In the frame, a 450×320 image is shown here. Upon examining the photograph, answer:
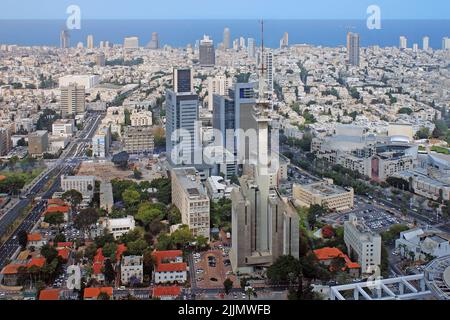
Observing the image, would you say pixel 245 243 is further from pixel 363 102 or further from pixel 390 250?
pixel 363 102

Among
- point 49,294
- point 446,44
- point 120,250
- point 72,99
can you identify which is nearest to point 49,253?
point 120,250

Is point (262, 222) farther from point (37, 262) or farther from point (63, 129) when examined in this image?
point (63, 129)

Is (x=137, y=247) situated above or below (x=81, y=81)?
below

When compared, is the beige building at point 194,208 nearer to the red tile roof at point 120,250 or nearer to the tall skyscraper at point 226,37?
the red tile roof at point 120,250

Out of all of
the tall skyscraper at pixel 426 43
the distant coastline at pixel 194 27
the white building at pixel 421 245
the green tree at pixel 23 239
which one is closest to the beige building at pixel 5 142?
the distant coastline at pixel 194 27

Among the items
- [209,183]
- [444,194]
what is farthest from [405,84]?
[209,183]

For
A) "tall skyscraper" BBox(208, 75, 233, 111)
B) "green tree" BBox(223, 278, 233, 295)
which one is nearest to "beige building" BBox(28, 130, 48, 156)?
"tall skyscraper" BBox(208, 75, 233, 111)
